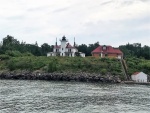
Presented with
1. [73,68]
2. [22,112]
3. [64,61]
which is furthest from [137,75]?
[22,112]

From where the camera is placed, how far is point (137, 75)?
90688 millimetres

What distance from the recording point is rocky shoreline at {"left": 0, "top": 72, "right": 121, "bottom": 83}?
88.9 meters

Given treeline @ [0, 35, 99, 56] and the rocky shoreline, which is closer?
the rocky shoreline

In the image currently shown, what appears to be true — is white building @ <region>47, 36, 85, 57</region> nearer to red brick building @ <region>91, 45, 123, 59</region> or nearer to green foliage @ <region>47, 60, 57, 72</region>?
red brick building @ <region>91, 45, 123, 59</region>

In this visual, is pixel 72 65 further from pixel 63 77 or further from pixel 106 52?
pixel 106 52

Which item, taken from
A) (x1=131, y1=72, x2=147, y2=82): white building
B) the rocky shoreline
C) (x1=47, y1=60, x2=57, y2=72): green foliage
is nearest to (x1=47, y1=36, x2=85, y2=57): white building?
(x1=47, y1=60, x2=57, y2=72): green foliage

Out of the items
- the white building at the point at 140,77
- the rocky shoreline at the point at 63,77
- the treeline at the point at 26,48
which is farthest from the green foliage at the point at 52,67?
the treeline at the point at 26,48

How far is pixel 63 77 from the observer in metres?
91.4

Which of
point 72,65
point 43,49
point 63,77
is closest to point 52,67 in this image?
point 72,65

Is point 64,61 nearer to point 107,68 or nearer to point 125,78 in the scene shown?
point 107,68

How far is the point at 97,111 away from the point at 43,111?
18.6 ft

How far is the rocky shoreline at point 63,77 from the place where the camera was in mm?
88900

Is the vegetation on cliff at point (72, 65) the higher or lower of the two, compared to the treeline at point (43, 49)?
lower

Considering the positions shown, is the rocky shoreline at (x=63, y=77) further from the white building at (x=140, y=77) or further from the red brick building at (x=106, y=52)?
the red brick building at (x=106, y=52)
